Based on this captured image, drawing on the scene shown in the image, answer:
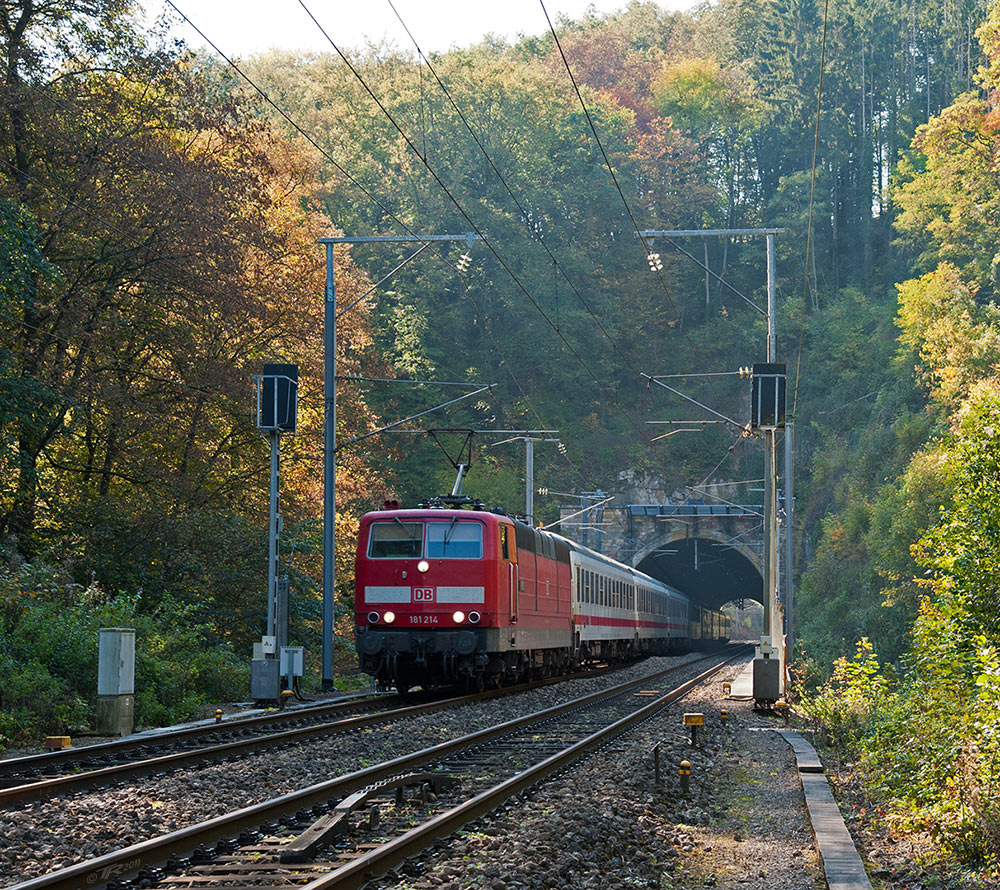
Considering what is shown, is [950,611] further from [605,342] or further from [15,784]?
[605,342]

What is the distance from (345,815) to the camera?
8.34 m

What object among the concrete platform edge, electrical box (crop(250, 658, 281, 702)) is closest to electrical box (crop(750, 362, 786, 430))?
the concrete platform edge

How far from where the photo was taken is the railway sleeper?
24.6ft

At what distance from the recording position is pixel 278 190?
37.6 meters

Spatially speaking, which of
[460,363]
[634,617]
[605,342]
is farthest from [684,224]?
[634,617]

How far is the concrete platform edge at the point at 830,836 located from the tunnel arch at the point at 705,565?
42912 mm

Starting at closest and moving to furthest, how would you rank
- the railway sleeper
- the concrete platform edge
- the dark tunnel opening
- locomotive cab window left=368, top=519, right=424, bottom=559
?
1. the concrete platform edge
2. the railway sleeper
3. locomotive cab window left=368, top=519, right=424, bottom=559
4. the dark tunnel opening

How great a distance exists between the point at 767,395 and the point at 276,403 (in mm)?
8070

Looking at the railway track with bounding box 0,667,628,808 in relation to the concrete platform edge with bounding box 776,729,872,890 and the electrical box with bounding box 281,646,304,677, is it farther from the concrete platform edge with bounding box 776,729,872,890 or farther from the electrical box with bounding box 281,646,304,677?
the concrete platform edge with bounding box 776,729,872,890

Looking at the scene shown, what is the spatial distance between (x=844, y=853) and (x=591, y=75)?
83.5 metres

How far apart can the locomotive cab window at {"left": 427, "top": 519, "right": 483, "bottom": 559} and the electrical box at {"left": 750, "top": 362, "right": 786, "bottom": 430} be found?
493 cm

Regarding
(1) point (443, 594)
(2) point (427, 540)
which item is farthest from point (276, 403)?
(1) point (443, 594)

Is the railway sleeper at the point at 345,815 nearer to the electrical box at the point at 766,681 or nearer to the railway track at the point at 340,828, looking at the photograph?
the railway track at the point at 340,828

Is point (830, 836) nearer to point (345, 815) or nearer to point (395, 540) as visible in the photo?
point (345, 815)
